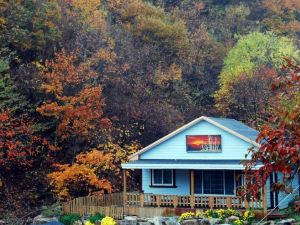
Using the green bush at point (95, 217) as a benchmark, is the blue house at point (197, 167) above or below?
above

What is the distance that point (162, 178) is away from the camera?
108 feet

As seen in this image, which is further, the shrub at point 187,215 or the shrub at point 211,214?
the shrub at point 187,215

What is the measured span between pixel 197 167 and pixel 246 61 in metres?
23.0

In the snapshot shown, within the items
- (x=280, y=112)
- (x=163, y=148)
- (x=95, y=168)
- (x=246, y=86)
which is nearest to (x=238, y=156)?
(x=163, y=148)

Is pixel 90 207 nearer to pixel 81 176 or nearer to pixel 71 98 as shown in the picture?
pixel 81 176

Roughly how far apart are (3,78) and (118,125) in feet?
29.9

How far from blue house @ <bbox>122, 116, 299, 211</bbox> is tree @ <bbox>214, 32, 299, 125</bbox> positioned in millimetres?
14561

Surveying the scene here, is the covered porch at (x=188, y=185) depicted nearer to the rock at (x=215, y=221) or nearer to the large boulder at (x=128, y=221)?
the rock at (x=215, y=221)

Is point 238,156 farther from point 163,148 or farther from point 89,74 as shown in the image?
point 89,74

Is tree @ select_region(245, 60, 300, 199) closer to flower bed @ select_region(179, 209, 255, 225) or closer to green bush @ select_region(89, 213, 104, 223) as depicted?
flower bed @ select_region(179, 209, 255, 225)

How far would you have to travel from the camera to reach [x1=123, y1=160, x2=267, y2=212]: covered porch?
2905cm

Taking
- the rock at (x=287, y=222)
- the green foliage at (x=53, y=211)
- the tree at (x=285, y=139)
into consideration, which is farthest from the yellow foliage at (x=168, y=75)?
the tree at (x=285, y=139)

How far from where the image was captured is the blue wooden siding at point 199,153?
30219mm

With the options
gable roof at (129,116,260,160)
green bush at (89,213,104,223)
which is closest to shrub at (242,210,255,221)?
gable roof at (129,116,260,160)
